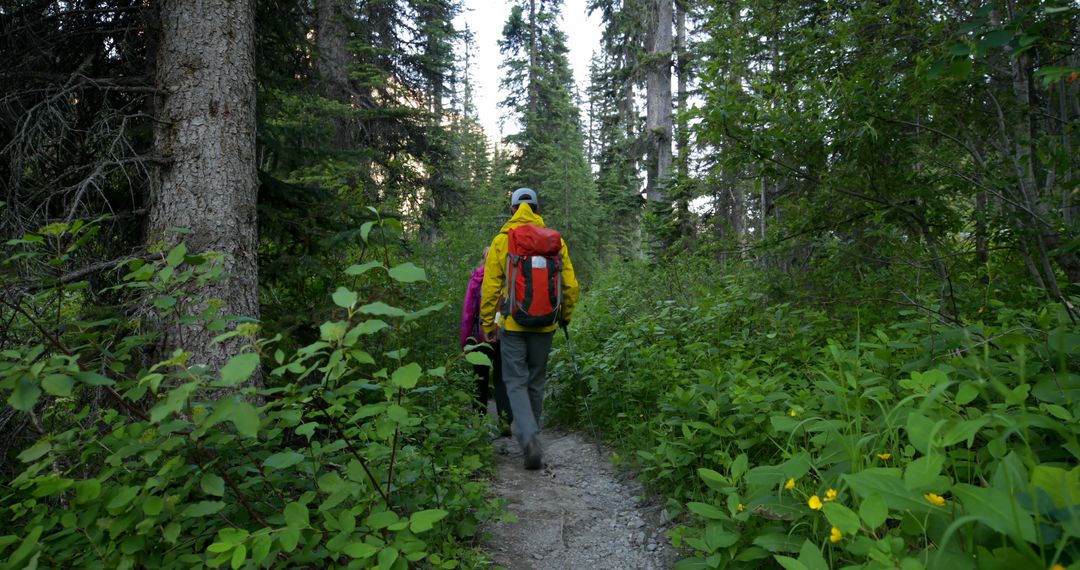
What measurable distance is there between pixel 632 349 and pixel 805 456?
142 inches

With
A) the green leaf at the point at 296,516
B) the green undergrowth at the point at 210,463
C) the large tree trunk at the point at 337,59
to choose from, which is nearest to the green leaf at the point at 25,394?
the green undergrowth at the point at 210,463

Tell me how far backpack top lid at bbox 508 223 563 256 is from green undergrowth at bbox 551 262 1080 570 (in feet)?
5.02

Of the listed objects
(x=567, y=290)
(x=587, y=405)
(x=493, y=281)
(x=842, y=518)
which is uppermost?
(x=493, y=281)

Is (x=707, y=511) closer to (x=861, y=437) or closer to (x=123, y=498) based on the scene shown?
(x=861, y=437)

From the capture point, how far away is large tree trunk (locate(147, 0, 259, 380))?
3.42 metres

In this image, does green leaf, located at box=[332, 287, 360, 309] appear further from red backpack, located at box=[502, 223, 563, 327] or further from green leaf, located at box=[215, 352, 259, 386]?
red backpack, located at box=[502, 223, 563, 327]

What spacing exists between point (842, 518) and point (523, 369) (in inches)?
128

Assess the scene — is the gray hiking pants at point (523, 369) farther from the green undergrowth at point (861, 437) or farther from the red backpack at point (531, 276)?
the green undergrowth at point (861, 437)

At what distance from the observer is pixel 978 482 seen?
6.15ft

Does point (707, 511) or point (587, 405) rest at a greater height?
point (707, 511)

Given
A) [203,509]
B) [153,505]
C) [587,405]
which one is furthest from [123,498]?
[587,405]

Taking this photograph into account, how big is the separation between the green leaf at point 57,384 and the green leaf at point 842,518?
2.29 m

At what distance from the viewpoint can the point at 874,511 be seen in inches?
58.3

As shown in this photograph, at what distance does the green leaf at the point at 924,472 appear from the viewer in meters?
1.35
